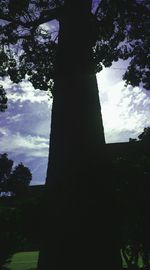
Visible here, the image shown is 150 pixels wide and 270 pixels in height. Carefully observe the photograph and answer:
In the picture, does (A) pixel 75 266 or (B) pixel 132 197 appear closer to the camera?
(A) pixel 75 266

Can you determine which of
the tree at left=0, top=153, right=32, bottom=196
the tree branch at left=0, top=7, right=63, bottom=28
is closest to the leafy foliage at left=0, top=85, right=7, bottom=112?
the tree branch at left=0, top=7, right=63, bottom=28

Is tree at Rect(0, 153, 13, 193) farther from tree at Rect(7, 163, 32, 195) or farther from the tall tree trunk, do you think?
the tall tree trunk

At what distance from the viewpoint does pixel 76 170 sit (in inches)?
213

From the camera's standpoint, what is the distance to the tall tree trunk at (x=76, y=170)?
15.9 feet

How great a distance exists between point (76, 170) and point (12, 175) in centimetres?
8622

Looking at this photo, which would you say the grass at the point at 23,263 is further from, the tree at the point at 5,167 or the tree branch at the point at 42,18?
the tree at the point at 5,167

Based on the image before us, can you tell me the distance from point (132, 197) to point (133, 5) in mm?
6353

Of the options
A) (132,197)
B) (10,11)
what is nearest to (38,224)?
(132,197)

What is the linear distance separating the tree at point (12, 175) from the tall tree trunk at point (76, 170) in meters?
79.5

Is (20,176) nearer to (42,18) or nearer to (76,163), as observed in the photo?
(42,18)

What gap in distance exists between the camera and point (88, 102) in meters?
6.29

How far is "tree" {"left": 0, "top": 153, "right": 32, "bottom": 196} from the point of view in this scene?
8469 centimetres

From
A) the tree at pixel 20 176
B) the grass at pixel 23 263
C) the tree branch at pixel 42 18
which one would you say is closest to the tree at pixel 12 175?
the tree at pixel 20 176

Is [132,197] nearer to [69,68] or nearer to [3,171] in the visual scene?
[69,68]
